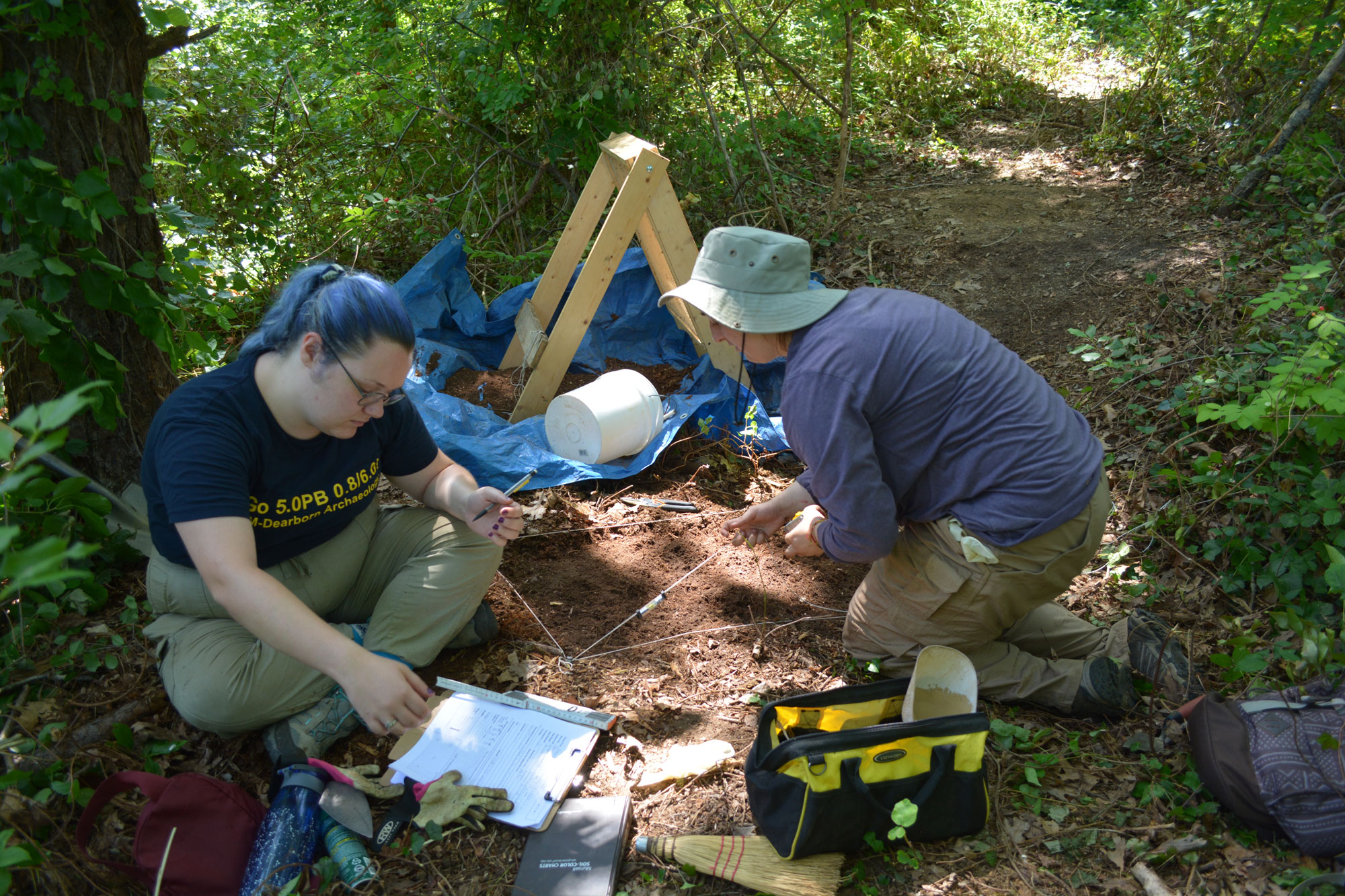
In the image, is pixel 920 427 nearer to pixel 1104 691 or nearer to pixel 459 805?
pixel 1104 691

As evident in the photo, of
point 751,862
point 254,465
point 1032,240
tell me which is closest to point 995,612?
point 751,862

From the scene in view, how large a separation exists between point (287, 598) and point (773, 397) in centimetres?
270

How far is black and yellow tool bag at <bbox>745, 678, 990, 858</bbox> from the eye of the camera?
187cm

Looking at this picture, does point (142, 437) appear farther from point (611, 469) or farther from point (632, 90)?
point (632, 90)

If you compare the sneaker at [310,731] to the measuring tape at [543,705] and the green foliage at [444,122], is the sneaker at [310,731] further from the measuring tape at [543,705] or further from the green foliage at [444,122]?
the green foliage at [444,122]

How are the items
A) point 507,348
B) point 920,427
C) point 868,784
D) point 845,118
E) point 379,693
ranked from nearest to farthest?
point 379,693 < point 868,784 < point 920,427 < point 507,348 < point 845,118

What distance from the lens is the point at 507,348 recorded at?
4344mm

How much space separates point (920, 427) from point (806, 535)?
0.51 m

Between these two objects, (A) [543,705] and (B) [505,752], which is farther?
Result: (A) [543,705]

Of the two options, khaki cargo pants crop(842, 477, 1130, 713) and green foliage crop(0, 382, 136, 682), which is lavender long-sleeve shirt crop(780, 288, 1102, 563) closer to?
khaki cargo pants crop(842, 477, 1130, 713)

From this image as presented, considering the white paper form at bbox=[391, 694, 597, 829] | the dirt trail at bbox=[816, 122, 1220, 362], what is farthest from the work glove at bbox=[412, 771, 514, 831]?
the dirt trail at bbox=[816, 122, 1220, 362]

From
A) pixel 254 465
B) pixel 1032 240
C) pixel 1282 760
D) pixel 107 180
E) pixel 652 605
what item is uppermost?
pixel 107 180

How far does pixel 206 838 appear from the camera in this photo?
1.86m

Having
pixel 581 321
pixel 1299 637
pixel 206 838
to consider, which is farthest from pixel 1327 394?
pixel 206 838
